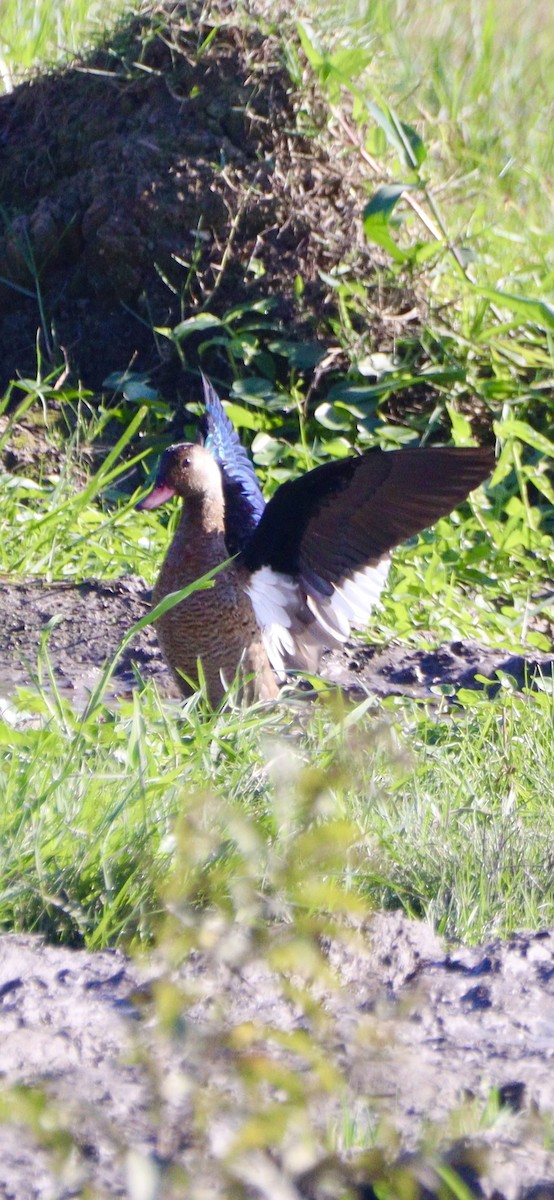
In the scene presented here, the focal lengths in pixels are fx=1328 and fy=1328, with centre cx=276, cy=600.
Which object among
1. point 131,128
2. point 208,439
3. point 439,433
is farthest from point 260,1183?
point 131,128

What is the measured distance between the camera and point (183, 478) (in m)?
3.92

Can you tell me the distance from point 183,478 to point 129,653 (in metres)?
0.62

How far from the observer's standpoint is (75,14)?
6.73 metres

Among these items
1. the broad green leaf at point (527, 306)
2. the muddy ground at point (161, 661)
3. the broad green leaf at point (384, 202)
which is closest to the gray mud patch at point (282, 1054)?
the muddy ground at point (161, 661)

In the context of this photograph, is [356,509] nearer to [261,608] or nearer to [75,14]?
[261,608]

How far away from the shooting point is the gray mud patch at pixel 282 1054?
1.20 metres

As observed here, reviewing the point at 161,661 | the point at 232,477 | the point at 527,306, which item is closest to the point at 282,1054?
the point at 161,661

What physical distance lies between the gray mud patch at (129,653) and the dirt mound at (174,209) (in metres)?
1.66

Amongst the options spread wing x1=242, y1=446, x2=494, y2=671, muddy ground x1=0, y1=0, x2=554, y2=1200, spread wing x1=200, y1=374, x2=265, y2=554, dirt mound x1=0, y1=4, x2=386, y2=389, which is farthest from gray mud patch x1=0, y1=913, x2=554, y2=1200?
dirt mound x1=0, y1=4, x2=386, y2=389

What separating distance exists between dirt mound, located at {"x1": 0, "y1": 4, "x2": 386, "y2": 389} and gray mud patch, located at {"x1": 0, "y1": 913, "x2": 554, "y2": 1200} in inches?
158

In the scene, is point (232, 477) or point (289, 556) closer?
point (289, 556)

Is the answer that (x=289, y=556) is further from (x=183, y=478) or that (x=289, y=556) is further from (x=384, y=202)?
(x=384, y=202)

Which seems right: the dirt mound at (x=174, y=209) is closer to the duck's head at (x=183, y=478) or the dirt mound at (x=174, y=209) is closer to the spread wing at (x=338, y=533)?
the duck's head at (x=183, y=478)

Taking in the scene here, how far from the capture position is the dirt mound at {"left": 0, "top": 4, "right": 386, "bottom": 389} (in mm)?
5586
